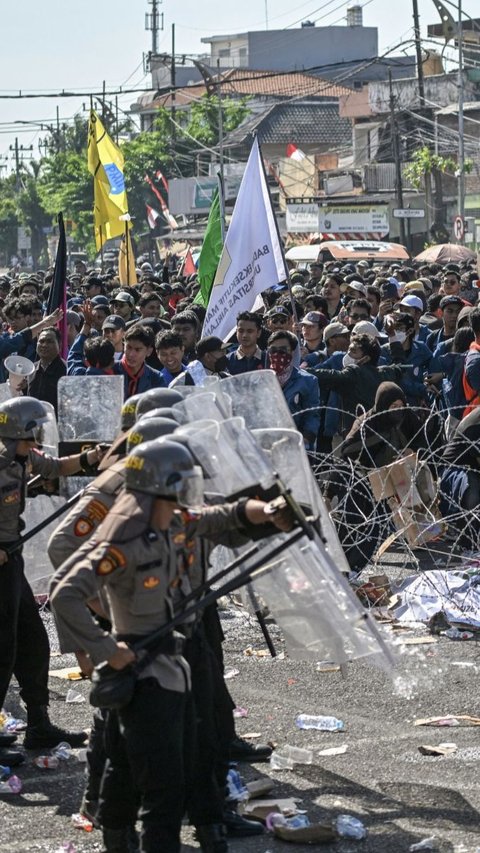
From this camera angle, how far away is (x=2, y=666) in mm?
6734

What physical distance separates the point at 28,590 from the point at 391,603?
3100 mm

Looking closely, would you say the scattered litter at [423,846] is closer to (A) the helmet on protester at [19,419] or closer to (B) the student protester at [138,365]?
(A) the helmet on protester at [19,419]

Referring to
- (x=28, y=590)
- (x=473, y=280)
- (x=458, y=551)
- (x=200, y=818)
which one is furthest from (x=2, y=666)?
(x=473, y=280)

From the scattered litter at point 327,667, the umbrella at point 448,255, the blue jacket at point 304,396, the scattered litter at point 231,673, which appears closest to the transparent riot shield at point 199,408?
the scattered litter at point 231,673

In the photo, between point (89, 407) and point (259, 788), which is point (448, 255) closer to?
point (89, 407)

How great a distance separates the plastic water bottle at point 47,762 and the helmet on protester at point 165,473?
240 cm

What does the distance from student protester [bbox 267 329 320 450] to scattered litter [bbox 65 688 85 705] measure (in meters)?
2.72

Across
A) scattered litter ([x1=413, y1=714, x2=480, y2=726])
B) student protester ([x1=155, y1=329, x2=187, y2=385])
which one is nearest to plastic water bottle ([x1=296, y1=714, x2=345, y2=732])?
scattered litter ([x1=413, y1=714, x2=480, y2=726])

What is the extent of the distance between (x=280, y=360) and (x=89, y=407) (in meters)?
2.18

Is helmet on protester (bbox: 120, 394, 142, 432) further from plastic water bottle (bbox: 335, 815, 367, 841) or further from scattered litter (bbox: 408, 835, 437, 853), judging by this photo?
scattered litter (bbox: 408, 835, 437, 853)

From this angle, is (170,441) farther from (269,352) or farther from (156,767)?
(269,352)

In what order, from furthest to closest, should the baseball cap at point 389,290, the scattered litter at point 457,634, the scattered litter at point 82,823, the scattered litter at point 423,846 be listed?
the baseball cap at point 389,290
the scattered litter at point 457,634
the scattered litter at point 82,823
the scattered litter at point 423,846

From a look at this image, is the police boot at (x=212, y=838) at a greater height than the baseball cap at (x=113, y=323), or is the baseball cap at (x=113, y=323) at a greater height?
the baseball cap at (x=113, y=323)

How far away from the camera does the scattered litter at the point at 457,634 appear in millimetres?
8680
